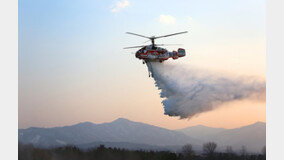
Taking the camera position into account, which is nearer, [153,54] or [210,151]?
[153,54]

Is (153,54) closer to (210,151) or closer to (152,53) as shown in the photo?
(152,53)

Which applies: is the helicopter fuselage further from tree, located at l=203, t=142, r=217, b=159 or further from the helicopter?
tree, located at l=203, t=142, r=217, b=159

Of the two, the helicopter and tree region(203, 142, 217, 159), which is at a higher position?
the helicopter

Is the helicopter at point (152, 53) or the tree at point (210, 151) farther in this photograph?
the tree at point (210, 151)

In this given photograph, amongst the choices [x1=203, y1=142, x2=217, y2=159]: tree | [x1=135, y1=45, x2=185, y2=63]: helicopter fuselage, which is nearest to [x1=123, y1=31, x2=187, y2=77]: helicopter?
[x1=135, y1=45, x2=185, y2=63]: helicopter fuselage

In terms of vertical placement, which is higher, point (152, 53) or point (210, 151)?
point (152, 53)

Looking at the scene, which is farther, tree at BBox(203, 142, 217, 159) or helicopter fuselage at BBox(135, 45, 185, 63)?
tree at BBox(203, 142, 217, 159)

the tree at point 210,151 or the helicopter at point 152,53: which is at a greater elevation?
the helicopter at point 152,53

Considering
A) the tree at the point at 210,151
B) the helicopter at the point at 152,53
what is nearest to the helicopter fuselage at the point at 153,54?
the helicopter at the point at 152,53

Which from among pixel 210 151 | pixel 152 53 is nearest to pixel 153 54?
pixel 152 53

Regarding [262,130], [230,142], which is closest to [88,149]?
[230,142]

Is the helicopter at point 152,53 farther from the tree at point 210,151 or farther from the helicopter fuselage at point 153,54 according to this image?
the tree at point 210,151

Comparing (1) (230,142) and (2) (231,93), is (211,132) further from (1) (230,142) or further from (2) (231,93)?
(2) (231,93)

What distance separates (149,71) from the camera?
51938 millimetres
